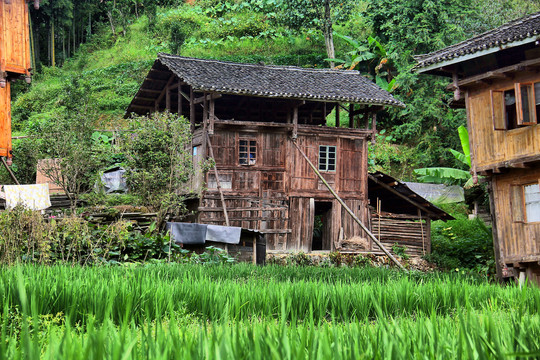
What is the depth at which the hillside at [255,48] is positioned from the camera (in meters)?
28.3

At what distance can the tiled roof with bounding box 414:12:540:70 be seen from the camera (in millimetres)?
12867

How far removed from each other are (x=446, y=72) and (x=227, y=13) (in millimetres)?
34283

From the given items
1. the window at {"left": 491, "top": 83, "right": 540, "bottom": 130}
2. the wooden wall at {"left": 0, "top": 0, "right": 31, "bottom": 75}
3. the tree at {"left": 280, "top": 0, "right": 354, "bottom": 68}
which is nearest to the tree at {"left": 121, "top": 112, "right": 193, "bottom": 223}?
the wooden wall at {"left": 0, "top": 0, "right": 31, "bottom": 75}

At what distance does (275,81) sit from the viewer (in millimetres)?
19578

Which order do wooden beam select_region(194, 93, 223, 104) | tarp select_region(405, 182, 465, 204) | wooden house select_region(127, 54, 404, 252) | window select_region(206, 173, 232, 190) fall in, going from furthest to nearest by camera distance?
tarp select_region(405, 182, 465, 204), window select_region(206, 173, 232, 190), wooden house select_region(127, 54, 404, 252), wooden beam select_region(194, 93, 223, 104)

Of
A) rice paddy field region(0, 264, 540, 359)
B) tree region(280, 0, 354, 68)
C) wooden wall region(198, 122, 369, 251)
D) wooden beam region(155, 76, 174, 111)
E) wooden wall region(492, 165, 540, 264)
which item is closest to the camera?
rice paddy field region(0, 264, 540, 359)

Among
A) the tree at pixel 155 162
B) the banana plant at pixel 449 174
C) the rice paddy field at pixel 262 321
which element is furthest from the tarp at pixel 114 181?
the rice paddy field at pixel 262 321

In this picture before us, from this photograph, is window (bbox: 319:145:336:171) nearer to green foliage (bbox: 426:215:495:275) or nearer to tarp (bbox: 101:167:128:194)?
green foliage (bbox: 426:215:495:275)

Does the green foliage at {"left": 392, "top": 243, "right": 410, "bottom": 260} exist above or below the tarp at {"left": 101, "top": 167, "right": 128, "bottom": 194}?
below

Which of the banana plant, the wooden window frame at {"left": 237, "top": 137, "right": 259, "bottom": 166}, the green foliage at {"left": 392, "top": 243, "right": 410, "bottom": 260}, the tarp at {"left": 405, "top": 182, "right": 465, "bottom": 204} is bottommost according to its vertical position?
the green foliage at {"left": 392, "top": 243, "right": 410, "bottom": 260}

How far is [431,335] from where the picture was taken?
2.63 m

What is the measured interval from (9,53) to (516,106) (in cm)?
1289

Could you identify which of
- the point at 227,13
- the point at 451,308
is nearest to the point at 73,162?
the point at 451,308

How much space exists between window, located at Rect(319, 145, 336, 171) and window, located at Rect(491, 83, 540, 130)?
679 centimetres
